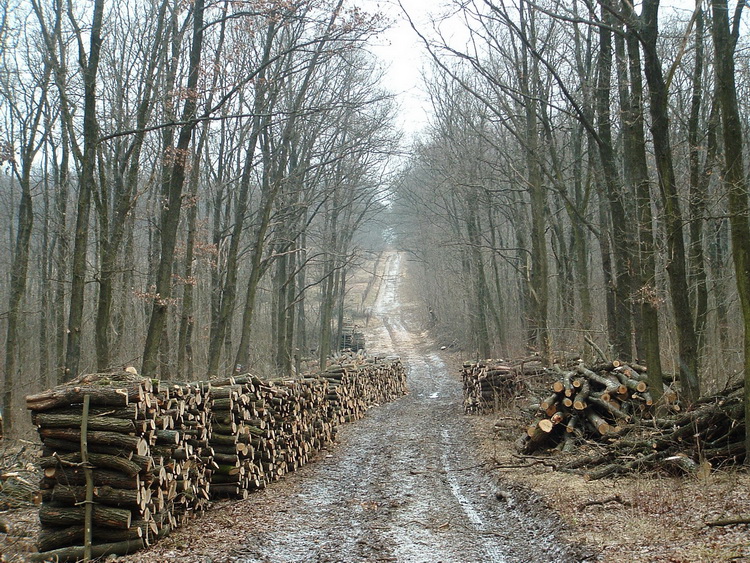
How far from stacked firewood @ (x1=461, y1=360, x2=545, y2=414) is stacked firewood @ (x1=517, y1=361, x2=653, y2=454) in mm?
5702

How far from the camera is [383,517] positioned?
7.73 m

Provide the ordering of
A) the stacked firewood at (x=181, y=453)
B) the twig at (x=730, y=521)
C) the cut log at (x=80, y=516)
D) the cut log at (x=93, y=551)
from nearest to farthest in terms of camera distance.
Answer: the twig at (x=730, y=521) → the cut log at (x=93, y=551) → the cut log at (x=80, y=516) → the stacked firewood at (x=181, y=453)

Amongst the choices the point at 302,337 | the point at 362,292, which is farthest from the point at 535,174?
the point at 362,292

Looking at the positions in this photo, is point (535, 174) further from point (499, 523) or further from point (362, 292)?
point (362, 292)

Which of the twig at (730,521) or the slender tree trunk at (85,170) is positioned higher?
the slender tree trunk at (85,170)

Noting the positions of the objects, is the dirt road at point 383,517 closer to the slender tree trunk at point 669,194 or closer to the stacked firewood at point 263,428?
the stacked firewood at point 263,428

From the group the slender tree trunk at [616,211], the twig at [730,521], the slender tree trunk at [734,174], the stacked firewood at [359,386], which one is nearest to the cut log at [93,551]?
the twig at [730,521]

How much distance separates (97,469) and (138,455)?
41 centimetres

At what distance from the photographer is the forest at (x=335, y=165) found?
34.3 ft

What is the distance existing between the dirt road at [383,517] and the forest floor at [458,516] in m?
0.02

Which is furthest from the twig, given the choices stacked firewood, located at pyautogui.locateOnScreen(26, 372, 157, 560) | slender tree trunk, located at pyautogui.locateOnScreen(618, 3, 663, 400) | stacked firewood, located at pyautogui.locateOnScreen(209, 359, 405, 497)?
stacked firewood, located at pyautogui.locateOnScreen(209, 359, 405, 497)

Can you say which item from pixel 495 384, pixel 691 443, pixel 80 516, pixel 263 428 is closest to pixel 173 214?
pixel 263 428

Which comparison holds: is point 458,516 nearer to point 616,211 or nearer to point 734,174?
point 734,174

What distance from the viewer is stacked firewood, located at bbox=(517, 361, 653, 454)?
1019cm
